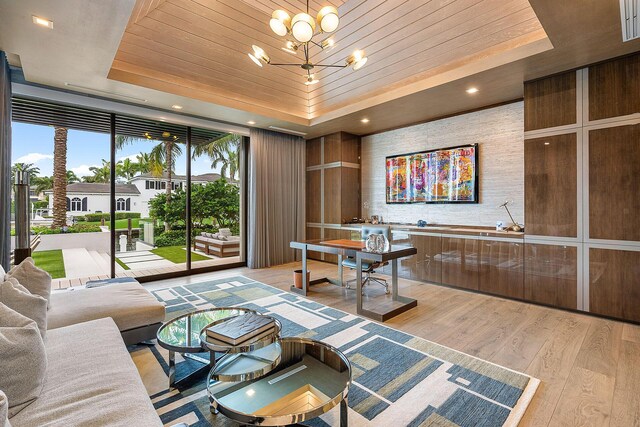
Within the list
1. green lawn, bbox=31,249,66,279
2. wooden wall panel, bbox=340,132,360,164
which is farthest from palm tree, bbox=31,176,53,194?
wooden wall panel, bbox=340,132,360,164

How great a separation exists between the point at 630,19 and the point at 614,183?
5.04ft

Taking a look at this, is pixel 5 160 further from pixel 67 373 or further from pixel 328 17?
pixel 328 17

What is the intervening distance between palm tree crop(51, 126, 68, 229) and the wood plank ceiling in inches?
61.7

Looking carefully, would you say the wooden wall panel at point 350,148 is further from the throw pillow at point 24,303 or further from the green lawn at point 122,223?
the throw pillow at point 24,303

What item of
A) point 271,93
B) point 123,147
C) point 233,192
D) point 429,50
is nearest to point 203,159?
point 233,192

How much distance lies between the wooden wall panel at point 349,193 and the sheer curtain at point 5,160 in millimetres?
4742

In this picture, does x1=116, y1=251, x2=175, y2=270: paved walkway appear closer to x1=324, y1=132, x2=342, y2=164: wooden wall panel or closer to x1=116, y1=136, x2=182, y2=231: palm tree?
x1=116, y1=136, x2=182, y2=231: palm tree

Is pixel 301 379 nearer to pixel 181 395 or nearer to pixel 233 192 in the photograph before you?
pixel 181 395

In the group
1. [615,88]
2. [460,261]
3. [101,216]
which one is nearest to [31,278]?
[101,216]

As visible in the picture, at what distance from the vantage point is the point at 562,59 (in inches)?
122

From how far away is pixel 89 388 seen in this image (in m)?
1.33

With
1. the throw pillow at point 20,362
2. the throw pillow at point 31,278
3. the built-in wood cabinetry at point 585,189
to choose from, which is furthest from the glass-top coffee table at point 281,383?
the built-in wood cabinetry at point 585,189

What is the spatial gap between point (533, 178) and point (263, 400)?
3829 mm

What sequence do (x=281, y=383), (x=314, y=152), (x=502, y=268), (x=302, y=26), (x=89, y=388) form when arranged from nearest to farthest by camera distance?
(x=89, y=388), (x=281, y=383), (x=302, y=26), (x=502, y=268), (x=314, y=152)
